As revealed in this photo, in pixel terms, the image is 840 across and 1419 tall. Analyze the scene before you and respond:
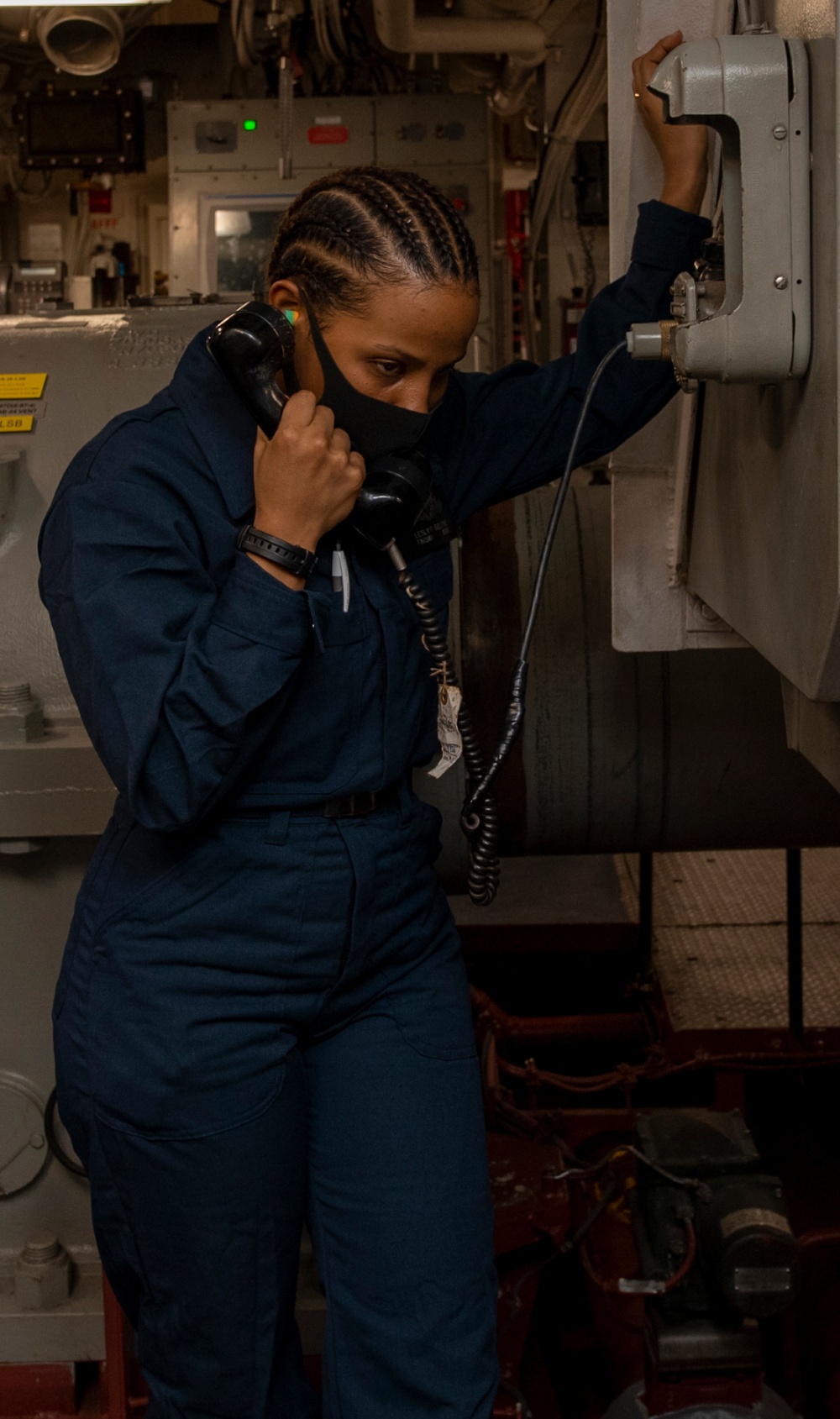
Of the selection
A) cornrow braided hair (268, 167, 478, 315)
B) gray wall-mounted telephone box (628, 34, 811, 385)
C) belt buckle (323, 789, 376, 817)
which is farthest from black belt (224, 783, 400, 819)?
gray wall-mounted telephone box (628, 34, 811, 385)

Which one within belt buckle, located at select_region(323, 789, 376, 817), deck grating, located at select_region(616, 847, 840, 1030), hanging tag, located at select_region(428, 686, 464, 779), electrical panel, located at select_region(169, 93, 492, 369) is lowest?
deck grating, located at select_region(616, 847, 840, 1030)

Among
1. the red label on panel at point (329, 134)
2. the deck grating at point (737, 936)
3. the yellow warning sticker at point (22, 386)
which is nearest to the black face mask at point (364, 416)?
the yellow warning sticker at point (22, 386)

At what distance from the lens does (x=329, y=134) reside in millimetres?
4516

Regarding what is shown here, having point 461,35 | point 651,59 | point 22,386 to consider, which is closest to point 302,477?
point 651,59

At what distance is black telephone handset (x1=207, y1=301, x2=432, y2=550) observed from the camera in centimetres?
124

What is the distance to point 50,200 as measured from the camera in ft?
20.6

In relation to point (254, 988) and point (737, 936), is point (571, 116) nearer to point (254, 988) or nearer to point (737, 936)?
point (737, 936)

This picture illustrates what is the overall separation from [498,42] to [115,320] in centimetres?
266

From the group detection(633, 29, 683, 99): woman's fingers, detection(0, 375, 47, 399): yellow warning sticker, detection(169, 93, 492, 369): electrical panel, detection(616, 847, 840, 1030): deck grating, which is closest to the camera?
detection(633, 29, 683, 99): woman's fingers

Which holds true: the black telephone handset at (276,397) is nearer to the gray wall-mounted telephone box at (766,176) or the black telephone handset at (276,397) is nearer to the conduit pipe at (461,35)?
the gray wall-mounted telephone box at (766,176)

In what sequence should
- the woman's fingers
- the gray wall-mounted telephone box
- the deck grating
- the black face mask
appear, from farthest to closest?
1. the deck grating
2. the woman's fingers
3. the black face mask
4. the gray wall-mounted telephone box

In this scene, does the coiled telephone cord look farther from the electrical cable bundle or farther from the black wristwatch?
the electrical cable bundle

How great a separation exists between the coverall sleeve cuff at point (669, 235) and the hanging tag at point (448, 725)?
50 cm

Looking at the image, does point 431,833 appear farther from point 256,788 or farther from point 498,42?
point 498,42
